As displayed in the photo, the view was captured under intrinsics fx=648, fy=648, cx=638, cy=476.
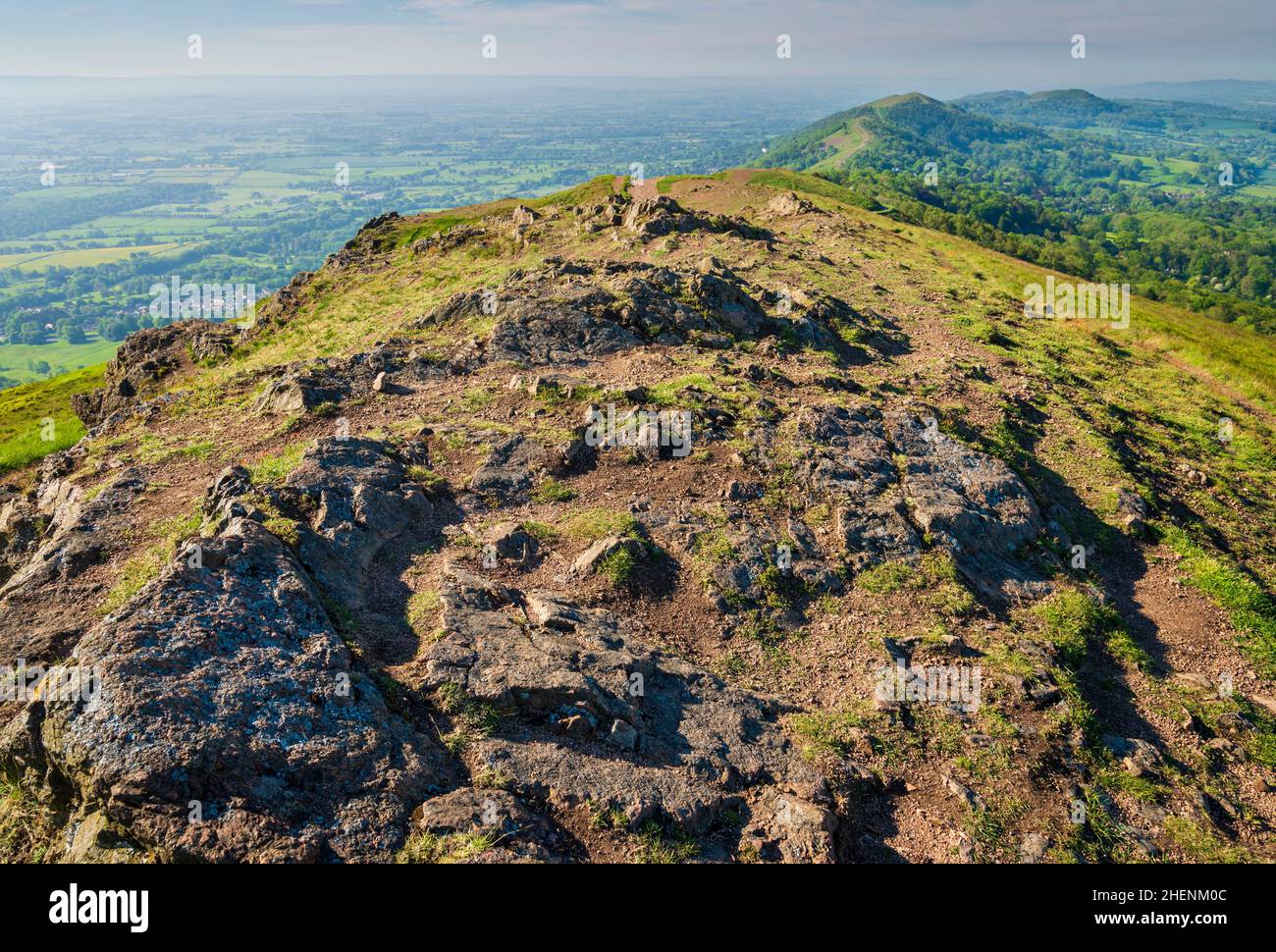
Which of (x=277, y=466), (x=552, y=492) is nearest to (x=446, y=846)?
(x=552, y=492)

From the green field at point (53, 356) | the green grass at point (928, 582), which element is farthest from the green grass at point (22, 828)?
the green field at point (53, 356)

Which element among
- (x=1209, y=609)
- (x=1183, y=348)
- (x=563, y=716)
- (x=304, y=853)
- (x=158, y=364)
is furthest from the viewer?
(x=1183, y=348)

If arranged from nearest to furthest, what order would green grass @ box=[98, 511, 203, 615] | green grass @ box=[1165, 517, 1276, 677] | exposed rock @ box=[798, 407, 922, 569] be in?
green grass @ box=[98, 511, 203, 615]
green grass @ box=[1165, 517, 1276, 677]
exposed rock @ box=[798, 407, 922, 569]

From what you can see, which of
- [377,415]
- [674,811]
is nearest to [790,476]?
[674,811]

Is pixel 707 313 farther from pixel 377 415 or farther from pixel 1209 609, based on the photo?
pixel 1209 609

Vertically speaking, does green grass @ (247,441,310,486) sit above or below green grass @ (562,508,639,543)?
above

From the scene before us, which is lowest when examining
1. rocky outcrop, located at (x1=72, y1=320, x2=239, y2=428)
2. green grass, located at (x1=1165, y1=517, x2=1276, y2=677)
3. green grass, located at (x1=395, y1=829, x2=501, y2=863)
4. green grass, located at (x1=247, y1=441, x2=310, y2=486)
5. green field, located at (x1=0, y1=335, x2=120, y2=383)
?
green grass, located at (x1=1165, y1=517, x2=1276, y2=677)

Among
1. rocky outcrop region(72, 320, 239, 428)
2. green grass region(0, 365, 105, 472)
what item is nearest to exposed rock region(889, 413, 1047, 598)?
rocky outcrop region(72, 320, 239, 428)

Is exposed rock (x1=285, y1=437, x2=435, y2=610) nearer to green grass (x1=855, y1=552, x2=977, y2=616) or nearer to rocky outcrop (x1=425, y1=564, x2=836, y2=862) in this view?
rocky outcrop (x1=425, y1=564, x2=836, y2=862)

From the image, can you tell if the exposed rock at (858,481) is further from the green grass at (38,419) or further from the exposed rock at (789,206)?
the exposed rock at (789,206)
